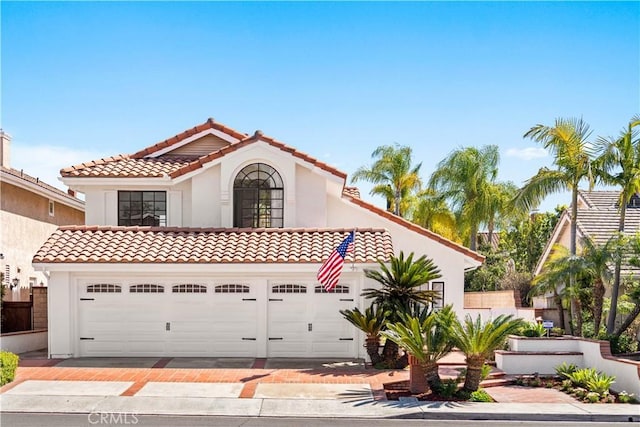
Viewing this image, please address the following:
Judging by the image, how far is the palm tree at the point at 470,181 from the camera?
38500mm

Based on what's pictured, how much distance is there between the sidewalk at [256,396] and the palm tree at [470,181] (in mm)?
23012

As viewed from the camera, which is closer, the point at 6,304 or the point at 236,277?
the point at 236,277

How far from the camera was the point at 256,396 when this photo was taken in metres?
13.5

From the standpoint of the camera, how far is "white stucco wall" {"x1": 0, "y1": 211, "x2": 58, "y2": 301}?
22609 mm

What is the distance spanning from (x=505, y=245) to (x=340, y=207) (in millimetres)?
28258

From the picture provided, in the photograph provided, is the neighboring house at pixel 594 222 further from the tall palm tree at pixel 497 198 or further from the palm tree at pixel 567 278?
the tall palm tree at pixel 497 198

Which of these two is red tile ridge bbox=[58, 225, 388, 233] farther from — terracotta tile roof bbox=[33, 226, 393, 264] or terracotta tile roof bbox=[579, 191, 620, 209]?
terracotta tile roof bbox=[579, 191, 620, 209]

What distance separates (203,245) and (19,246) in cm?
905

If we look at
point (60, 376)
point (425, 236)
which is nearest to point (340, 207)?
point (425, 236)

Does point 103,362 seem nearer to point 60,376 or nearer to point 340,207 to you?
point 60,376

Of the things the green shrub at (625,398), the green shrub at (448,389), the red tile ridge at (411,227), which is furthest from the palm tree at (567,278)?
the green shrub at (448,389)

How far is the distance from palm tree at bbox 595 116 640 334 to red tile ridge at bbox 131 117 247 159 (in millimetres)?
11592

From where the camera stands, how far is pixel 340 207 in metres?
21.8

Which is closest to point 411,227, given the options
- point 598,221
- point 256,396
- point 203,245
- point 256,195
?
point 256,195
